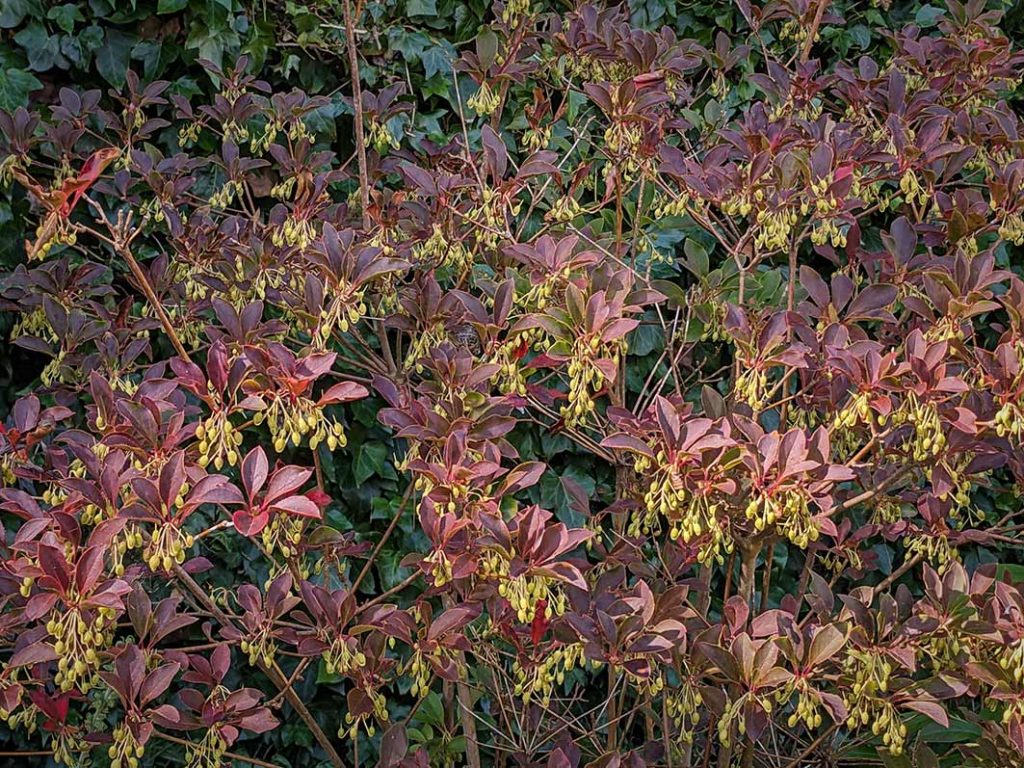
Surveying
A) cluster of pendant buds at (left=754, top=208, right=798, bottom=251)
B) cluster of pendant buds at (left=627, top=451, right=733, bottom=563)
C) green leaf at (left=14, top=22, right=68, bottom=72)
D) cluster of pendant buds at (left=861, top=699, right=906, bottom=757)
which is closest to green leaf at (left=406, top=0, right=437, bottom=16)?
green leaf at (left=14, top=22, right=68, bottom=72)

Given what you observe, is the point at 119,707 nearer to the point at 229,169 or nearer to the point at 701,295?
the point at 229,169

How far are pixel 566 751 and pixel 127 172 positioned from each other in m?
1.47

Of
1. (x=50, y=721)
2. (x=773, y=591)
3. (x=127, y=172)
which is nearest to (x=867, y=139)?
(x=773, y=591)

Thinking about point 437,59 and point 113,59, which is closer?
point 113,59

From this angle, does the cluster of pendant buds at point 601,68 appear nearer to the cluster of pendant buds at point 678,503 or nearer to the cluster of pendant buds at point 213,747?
the cluster of pendant buds at point 678,503

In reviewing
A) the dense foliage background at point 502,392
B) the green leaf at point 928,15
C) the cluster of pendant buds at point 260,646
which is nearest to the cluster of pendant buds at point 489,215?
the dense foliage background at point 502,392

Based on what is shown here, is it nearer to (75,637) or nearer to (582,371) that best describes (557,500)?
(582,371)

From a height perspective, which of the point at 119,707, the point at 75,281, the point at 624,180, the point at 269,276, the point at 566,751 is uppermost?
the point at 624,180

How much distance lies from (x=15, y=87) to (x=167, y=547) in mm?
1574

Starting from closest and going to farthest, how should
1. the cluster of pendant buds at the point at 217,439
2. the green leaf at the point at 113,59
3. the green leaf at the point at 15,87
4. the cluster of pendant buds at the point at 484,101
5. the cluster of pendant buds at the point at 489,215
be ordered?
1. the cluster of pendant buds at the point at 217,439
2. the cluster of pendant buds at the point at 489,215
3. the cluster of pendant buds at the point at 484,101
4. the green leaf at the point at 15,87
5. the green leaf at the point at 113,59

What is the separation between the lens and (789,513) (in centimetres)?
148

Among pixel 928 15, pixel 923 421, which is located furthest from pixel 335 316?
pixel 928 15

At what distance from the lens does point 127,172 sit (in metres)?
2.30

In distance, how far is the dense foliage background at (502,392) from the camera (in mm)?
1480
